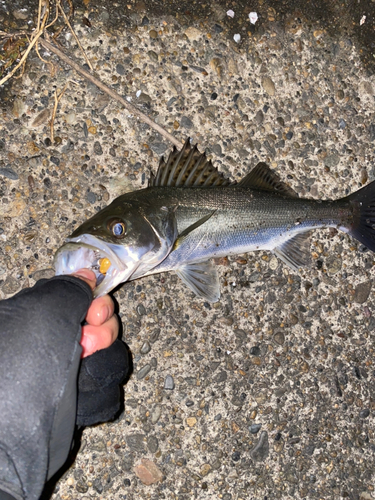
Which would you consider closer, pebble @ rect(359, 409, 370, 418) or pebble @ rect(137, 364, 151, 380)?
pebble @ rect(137, 364, 151, 380)

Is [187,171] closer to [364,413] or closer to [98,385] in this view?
A: [98,385]

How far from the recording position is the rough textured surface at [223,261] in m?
3.18

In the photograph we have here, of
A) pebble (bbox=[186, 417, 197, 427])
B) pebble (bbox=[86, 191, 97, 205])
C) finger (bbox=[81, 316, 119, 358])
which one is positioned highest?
pebble (bbox=[86, 191, 97, 205])

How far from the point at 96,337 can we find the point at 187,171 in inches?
52.0

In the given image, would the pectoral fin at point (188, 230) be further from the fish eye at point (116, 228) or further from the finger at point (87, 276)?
the finger at point (87, 276)

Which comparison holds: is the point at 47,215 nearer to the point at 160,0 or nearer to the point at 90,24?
the point at 90,24

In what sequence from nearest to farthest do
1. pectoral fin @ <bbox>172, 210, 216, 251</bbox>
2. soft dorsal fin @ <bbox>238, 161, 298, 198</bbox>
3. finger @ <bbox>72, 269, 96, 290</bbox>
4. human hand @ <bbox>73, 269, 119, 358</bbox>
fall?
finger @ <bbox>72, 269, 96, 290</bbox>, human hand @ <bbox>73, 269, 119, 358</bbox>, pectoral fin @ <bbox>172, 210, 216, 251</bbox>, soft dorsal fin @ <bbox>238, 161, 298, 198</bbox>

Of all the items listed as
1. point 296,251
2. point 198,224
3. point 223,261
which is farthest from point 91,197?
point 296,251

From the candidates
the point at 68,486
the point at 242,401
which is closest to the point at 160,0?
the point at 242,401

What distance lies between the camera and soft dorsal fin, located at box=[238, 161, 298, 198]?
10.7 feet

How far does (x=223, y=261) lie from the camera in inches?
133

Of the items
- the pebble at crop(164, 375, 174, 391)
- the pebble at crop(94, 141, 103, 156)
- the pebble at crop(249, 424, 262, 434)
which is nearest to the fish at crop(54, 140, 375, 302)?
the pebble at crop(94, 141, 103, 156)

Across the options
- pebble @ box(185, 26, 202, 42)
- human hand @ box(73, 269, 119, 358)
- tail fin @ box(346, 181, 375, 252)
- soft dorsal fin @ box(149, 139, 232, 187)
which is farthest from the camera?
pebble @ box(185, 26, 202, 42)

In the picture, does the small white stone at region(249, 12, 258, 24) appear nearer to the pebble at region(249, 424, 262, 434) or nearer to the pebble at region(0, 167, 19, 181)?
the pebble at region(0, 167, 19, 181)
